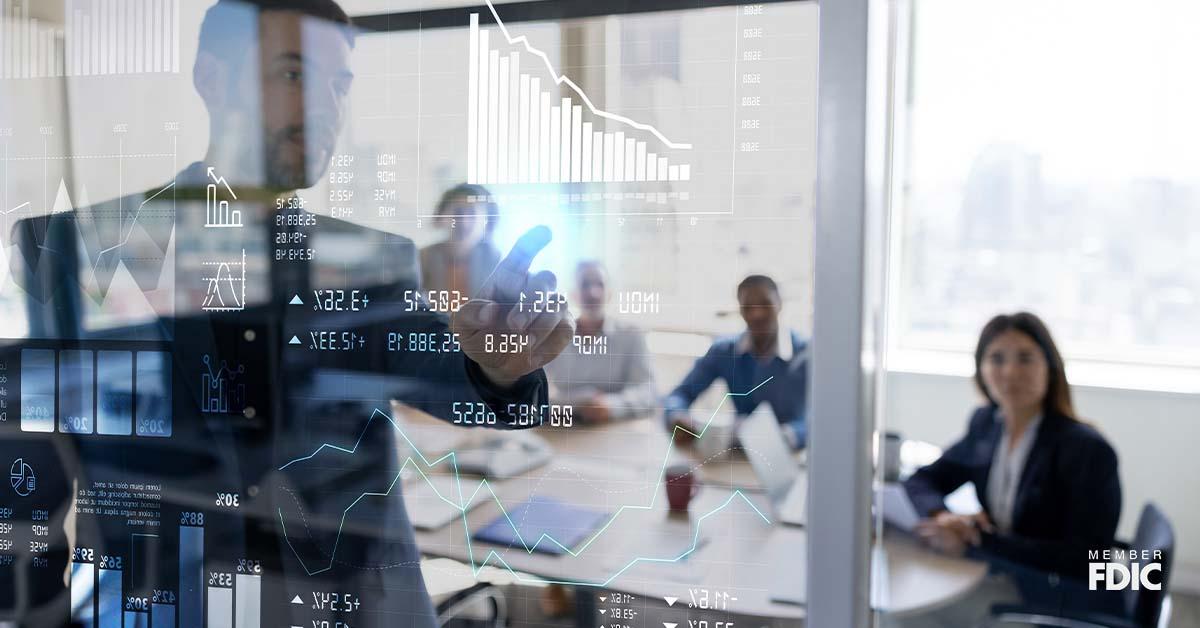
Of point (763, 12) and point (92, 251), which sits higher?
point (763, 12)

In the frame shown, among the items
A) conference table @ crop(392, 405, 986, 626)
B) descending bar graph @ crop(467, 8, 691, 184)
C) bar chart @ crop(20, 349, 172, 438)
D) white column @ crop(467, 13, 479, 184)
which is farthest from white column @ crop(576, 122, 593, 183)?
bar chart @ crop(20, 349, 172, 438)

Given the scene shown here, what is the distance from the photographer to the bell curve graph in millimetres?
807

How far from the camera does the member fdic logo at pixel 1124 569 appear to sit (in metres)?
0.78

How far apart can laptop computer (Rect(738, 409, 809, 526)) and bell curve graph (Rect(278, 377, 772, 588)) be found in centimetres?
2

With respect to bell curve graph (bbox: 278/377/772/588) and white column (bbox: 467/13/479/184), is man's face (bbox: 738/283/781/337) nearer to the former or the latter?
bell curve graph (bbox: 278/377/772/588)

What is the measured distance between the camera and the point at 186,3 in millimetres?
897

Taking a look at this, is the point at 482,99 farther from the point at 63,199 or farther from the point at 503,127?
the point at 63,199

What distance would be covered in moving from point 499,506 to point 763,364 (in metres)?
0.30

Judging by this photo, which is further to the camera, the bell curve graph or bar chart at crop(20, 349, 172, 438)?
bar chart at crop(20, 349, 172, 438)

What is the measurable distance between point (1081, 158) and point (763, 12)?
1.08ft

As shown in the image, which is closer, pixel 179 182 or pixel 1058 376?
pixel 1058 376

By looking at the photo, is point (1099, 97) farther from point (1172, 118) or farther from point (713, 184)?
point (713, 184)

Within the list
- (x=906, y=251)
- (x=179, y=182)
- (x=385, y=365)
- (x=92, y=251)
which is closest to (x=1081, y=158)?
(x=906, y=251)

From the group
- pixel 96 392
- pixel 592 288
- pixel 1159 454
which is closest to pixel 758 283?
pixel 592 288
